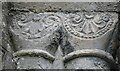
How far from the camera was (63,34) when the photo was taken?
1.98 m

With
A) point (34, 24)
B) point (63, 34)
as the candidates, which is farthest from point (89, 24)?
point (34, 24)

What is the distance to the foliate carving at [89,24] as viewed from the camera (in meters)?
1.98

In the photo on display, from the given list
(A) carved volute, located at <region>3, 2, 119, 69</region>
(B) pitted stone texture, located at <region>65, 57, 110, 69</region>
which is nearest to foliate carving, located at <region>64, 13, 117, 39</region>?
(A) carved volute, located at <region>3, 2, 119, 69</region>

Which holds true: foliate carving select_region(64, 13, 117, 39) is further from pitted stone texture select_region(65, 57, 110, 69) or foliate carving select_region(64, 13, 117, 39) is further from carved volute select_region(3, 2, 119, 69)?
pitted stone texture select_region(65, 57, 110, 69)

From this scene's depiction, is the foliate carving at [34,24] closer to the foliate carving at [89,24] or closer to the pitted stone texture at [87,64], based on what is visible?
the foliate carving at [89,24]

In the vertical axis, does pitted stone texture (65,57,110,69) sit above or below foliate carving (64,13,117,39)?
below

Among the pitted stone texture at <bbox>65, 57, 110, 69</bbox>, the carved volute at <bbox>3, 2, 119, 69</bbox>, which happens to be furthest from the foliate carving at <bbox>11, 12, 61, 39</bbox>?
the pitted stone texture at <bbox>65, 57, 110, 69</bbox>

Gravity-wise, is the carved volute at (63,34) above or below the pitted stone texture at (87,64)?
above

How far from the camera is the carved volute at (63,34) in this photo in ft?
6.27

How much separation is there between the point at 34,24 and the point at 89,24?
22 centimetres

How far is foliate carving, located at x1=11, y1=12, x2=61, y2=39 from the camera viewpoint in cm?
199

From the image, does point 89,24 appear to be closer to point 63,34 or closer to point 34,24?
point 63,34

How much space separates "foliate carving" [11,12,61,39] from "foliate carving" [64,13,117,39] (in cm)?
5

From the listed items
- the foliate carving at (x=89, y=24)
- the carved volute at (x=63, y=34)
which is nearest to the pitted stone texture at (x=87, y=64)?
the carved volute at (x=63, y=34)
